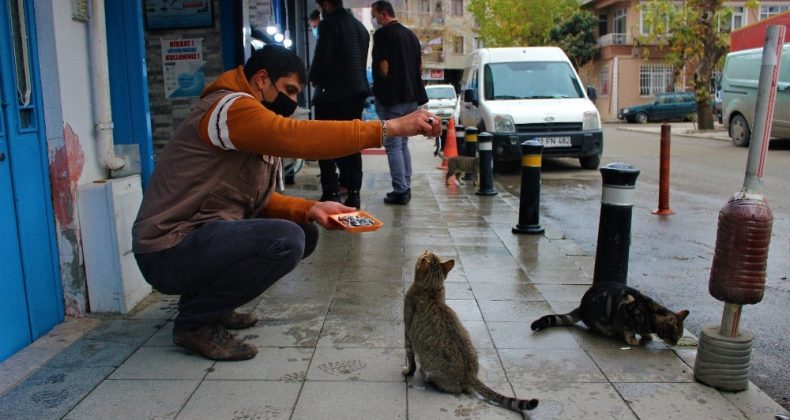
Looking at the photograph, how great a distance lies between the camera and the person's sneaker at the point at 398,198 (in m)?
8.41

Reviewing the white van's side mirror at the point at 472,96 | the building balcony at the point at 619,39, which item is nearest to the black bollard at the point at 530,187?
the white van's side mirror at the point at 472,96

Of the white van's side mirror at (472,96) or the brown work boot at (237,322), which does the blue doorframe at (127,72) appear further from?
the white van's side mirror at (472,96)

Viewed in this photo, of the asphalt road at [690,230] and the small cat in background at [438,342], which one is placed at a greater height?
the small cat in background at [438,342]

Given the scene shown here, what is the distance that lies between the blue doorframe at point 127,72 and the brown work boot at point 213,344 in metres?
1.55

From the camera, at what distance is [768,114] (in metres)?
3.12

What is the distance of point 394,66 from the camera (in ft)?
26.0

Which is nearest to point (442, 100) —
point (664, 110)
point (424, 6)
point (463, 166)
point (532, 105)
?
point (664, 110)

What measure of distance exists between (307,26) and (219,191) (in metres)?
9.20

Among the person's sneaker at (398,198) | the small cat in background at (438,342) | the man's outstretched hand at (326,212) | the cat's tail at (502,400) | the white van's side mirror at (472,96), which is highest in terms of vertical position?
the white van's side mirror at (472,96)

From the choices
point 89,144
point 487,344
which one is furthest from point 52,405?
point 487,344

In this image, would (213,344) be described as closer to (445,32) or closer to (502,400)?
(502,400)

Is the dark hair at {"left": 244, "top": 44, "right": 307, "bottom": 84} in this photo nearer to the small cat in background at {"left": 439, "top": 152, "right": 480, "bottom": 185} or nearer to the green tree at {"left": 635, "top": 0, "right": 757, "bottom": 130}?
the small cat in background at {"left": 439, "top": 152, "right": 480, "bottom": 185}

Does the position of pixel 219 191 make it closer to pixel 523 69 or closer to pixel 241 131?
pixel 241 131

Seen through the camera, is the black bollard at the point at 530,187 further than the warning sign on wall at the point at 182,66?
No
